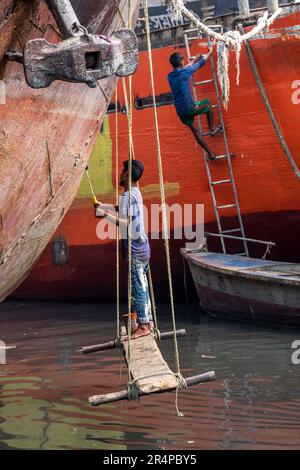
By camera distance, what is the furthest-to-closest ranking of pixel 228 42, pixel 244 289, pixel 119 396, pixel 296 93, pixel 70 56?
pixel 296 93 < pixel 228 42 < pixel 244 289 < pixel 119 396 < pixel 70 56

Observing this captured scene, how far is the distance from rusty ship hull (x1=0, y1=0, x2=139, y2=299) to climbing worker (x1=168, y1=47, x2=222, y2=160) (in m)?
4.21

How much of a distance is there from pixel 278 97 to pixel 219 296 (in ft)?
7.85

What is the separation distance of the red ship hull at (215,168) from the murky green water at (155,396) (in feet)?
4.80

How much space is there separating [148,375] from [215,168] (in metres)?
5.81

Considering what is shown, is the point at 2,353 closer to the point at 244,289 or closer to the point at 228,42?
the point at 244,289

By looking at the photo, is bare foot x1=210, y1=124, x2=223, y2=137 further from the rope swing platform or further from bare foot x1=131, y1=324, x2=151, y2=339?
the rope swing platform

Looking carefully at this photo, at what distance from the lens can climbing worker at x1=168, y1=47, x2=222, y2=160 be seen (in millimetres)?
10930

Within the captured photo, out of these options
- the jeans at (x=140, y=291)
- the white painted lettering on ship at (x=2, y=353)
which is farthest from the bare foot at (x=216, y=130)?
the jeans at (x=140, y=291)

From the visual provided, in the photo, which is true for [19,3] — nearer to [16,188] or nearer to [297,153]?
[16,188]

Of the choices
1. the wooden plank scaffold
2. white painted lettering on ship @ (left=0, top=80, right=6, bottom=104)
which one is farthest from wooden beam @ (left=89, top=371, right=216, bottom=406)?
white painted lettering on ship @ (left=0, top=80, right=6, bottom=104)

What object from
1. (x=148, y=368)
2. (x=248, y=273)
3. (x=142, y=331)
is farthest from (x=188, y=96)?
(x=148, y=368)

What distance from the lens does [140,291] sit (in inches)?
294

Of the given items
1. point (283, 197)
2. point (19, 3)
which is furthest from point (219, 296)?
point (19, 3)

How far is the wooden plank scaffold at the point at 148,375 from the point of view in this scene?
19.1ft
